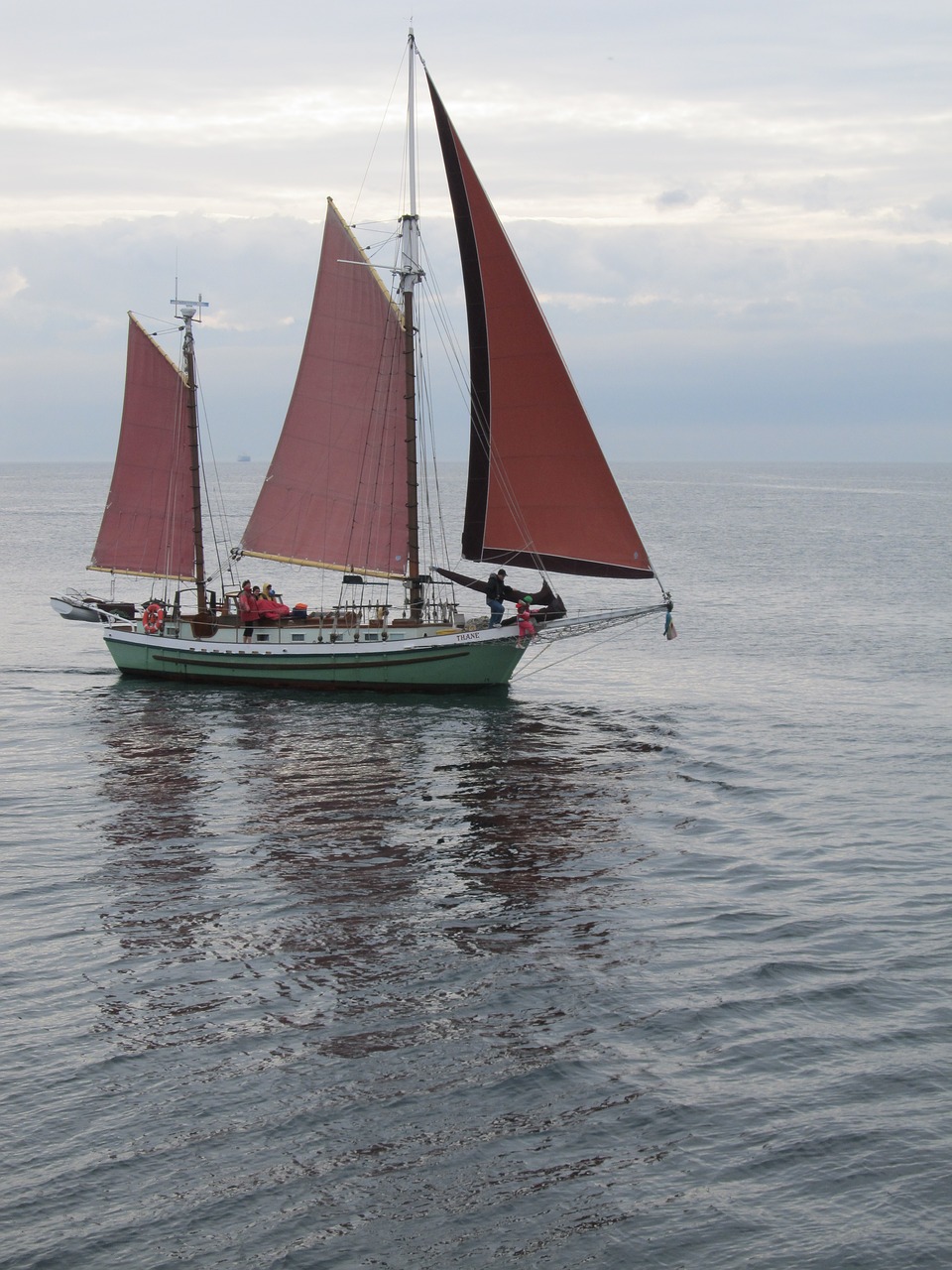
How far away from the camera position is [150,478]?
4838 centimetres

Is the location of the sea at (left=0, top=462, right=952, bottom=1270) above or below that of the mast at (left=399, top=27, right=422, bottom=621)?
below

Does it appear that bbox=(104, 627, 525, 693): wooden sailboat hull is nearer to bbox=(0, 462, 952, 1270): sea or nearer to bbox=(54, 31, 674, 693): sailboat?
bbox=(54, 31, 674, 693): sailboat

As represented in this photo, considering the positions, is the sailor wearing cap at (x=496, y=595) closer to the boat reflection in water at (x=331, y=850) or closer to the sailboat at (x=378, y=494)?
the sailboat at (x=378, y=494)

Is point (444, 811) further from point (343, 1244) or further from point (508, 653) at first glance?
point (343, 1244)

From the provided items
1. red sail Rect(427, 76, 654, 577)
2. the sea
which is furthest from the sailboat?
the sea

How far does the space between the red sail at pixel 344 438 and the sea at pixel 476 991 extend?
735 centimetres

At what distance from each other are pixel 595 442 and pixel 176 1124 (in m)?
28.2

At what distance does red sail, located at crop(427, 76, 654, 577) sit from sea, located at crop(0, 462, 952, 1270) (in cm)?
569

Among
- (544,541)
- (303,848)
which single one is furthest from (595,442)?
(303,848)

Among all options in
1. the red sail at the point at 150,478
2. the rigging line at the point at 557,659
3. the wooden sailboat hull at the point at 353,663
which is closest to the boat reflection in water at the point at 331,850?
the wooden sailboat hull at the point at 353,663

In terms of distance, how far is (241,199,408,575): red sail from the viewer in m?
45.2

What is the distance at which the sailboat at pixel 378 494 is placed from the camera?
41219 mm

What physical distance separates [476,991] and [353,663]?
1002 inches

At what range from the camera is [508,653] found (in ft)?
143
